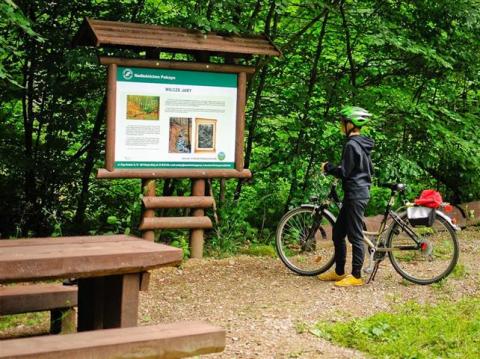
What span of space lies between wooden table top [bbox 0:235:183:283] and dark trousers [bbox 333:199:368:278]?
2.95 metres

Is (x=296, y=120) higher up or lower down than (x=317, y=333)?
higher up

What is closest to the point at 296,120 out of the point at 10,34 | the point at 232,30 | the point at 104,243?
the point at 232,30

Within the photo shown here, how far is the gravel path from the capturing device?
5203mm

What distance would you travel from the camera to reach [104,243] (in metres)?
4.72

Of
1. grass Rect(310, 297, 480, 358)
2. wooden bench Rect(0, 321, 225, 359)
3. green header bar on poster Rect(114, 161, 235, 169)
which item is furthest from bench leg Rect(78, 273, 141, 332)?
green header bar on poster Rect(114, 161, 235, 169)

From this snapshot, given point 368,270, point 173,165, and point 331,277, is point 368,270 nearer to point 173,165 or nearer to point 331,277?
point 331,277

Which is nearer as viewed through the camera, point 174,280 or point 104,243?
point 104,243

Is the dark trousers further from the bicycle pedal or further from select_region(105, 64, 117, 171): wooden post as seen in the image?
select_region(105, 64, 117, 171): wooden post

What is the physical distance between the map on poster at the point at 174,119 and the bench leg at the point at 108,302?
2627 millimetres

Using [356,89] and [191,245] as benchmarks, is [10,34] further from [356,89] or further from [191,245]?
[356,89]

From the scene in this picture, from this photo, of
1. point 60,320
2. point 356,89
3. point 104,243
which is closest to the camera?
point 104,243

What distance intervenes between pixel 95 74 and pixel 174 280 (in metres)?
3.27

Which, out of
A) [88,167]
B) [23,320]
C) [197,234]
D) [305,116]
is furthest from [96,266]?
[305,116]

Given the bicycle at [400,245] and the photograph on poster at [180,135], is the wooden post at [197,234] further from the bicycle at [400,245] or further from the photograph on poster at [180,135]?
the bicycle at [400,245]
